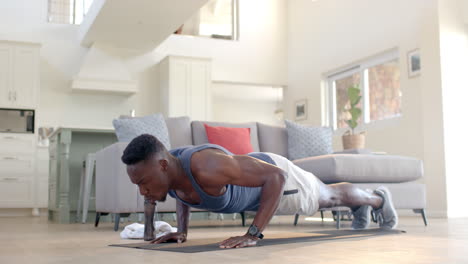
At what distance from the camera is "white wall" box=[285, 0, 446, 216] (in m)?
6.38

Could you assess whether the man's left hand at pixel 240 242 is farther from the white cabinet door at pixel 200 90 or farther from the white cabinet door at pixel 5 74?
the white cabinet door at pixel 200 90

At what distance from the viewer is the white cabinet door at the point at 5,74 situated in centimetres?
781

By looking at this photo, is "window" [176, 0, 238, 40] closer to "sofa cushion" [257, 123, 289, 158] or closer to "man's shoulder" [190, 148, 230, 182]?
"sofa cushion" [257, 123, 289, 158]

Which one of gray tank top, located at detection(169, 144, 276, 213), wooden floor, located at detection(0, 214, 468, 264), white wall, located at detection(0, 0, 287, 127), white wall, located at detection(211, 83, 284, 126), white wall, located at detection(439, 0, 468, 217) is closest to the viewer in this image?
wooden floor, located at detection(0, 214, 468, 264)

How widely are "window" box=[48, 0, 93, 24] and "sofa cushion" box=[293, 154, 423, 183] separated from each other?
5.98 meters

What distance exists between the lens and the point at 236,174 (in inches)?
87.7

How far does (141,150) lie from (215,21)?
26.5ft

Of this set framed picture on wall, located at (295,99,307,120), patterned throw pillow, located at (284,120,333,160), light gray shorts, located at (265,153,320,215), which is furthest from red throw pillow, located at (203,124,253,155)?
framed picture on wall, located at (295,99,307,120)

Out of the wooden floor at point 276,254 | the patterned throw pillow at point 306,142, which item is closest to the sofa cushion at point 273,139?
the patterned throw pillow at point 306,142

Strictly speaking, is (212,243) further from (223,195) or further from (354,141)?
(354,141)

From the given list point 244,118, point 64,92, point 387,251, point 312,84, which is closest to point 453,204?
point 312,84

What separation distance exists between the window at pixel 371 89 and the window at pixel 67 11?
4247 millimetres

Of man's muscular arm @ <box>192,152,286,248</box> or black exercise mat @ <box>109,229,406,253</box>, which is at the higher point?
man's muscular arm @ <box>192,152,286,248</box>

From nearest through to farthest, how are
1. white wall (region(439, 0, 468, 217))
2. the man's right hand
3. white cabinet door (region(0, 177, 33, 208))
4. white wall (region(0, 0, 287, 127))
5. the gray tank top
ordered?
the gray tank top < the man's right hand < white wall (region(439, 0, 468, 217)) < white cabinet door (region(0, 177, 33, 208)) < white wall (region(0, 0, 287, 127))
